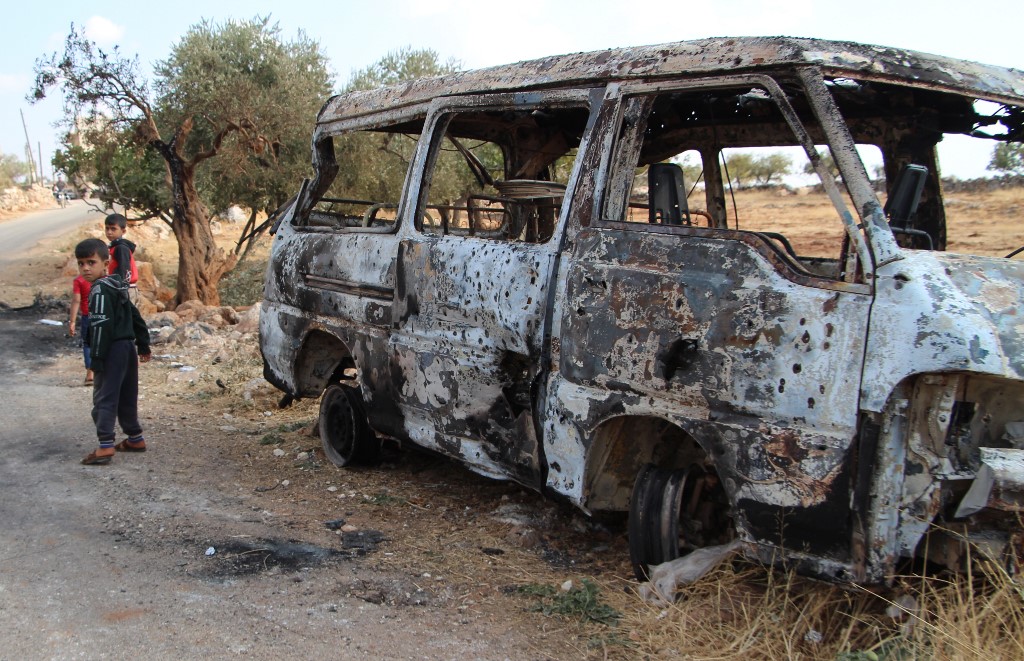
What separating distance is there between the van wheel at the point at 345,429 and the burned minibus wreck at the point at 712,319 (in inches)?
2.8

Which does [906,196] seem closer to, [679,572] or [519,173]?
[679,572]

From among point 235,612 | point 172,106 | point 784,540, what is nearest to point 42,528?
point 235,612

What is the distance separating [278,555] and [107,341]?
233 cm

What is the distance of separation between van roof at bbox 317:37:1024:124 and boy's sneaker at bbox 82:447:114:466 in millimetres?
3417

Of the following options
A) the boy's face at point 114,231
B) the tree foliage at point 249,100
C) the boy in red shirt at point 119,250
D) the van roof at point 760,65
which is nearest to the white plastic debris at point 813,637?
the van roof at point 760,65

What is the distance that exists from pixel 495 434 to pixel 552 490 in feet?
1.42

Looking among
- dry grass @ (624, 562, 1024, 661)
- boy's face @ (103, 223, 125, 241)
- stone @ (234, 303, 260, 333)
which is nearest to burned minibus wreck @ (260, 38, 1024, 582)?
dry grass @ (624, 562, 1024, 661)

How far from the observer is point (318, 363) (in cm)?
590

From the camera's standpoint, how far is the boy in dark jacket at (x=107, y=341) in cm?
572

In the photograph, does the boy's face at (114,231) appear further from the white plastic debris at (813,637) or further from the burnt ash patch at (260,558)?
the white plastic debris at (813,637)

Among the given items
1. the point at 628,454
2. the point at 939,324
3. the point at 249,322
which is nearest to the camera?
the point at 939,324

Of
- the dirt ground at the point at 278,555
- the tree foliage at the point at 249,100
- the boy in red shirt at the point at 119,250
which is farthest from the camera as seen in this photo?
the tree foliage at the point at 249,100

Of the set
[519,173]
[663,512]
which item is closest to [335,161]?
[519,173]

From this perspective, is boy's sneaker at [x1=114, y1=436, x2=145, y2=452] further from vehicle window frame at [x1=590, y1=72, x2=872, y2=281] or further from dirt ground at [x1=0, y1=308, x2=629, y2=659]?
vehicle window frame at [x1=590, y1=72, x2=872, y2=281]
